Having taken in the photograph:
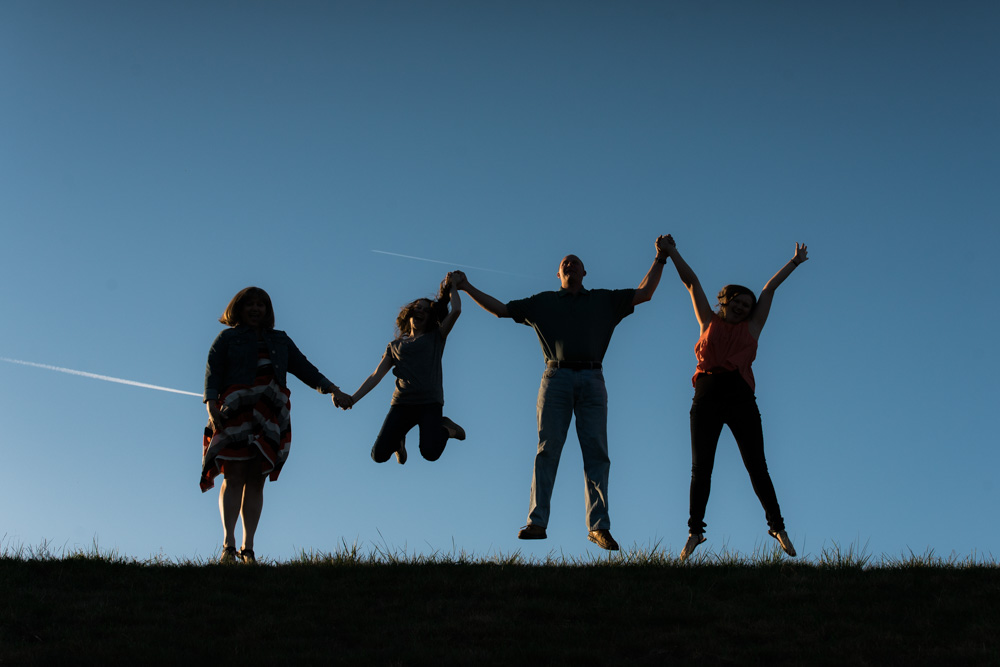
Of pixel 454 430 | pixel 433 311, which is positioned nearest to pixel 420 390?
pixel 454 430

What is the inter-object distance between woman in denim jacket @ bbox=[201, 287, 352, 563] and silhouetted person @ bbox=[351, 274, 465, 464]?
940mm

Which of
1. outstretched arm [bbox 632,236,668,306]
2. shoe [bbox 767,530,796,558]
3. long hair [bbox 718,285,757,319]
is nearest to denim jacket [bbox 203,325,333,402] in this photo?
outstretched arm [bbox 632,236,668,306]

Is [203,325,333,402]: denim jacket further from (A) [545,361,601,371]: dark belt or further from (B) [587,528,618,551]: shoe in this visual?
(B) [587,528,618,551]: shoe

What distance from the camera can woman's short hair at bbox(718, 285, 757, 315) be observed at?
9.05 m

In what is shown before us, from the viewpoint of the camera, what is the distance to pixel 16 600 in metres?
7.32

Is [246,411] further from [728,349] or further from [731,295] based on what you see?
[731,295]

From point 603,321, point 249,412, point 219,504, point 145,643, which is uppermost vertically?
point 603,321

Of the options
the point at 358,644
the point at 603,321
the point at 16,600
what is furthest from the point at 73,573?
the point at 603,321

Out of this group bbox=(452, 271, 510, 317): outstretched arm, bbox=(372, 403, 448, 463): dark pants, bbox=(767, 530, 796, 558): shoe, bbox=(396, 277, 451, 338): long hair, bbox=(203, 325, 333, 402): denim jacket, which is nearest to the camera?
bbox=(767, 530, 796, 558): shoe

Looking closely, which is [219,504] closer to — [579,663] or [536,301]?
[536,301]

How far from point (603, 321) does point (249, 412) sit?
3282 millimetres

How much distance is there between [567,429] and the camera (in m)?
9.07

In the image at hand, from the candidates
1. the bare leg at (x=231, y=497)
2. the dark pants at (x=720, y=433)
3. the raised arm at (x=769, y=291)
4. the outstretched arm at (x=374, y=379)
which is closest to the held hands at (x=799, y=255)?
the raised arm at (x=769, y=291)

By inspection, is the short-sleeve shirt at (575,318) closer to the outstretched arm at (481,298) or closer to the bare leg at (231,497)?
the outstretched arm at (481,298)
